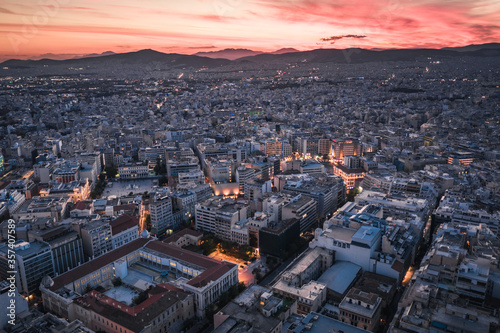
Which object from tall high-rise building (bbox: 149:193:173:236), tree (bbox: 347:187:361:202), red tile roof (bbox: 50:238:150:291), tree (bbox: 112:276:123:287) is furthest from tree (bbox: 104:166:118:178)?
tree (bbox: 347:187:361:202)

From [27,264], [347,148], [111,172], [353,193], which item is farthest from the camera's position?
[347,148]

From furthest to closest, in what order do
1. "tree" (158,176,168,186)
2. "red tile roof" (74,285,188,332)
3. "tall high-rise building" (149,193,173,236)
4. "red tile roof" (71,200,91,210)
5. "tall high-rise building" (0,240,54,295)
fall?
"tree" (158,176,168,186), "red tile roof" (71,200,91,210), "tall high-rise building" (149,193,173,236), "tall high-rise building" (0,240,54,295), "red tile roof" (74,285,188,332)

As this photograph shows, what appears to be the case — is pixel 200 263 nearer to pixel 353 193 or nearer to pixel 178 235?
pixel 178 235

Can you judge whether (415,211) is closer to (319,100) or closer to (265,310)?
(265,310)

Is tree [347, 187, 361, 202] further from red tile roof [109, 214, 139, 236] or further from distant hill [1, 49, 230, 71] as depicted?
distant hill [1, 49, 230, 71]

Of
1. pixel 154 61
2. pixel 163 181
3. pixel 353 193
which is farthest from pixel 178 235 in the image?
pixel 154 61

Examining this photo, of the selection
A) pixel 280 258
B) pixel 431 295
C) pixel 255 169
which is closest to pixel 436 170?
pixel 255 169

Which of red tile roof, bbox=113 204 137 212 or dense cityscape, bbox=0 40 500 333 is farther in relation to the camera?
red tile roof, bbox=113 204 137 212

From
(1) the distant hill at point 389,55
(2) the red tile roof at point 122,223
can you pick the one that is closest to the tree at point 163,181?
(2) the red tile roof at point 122,223
